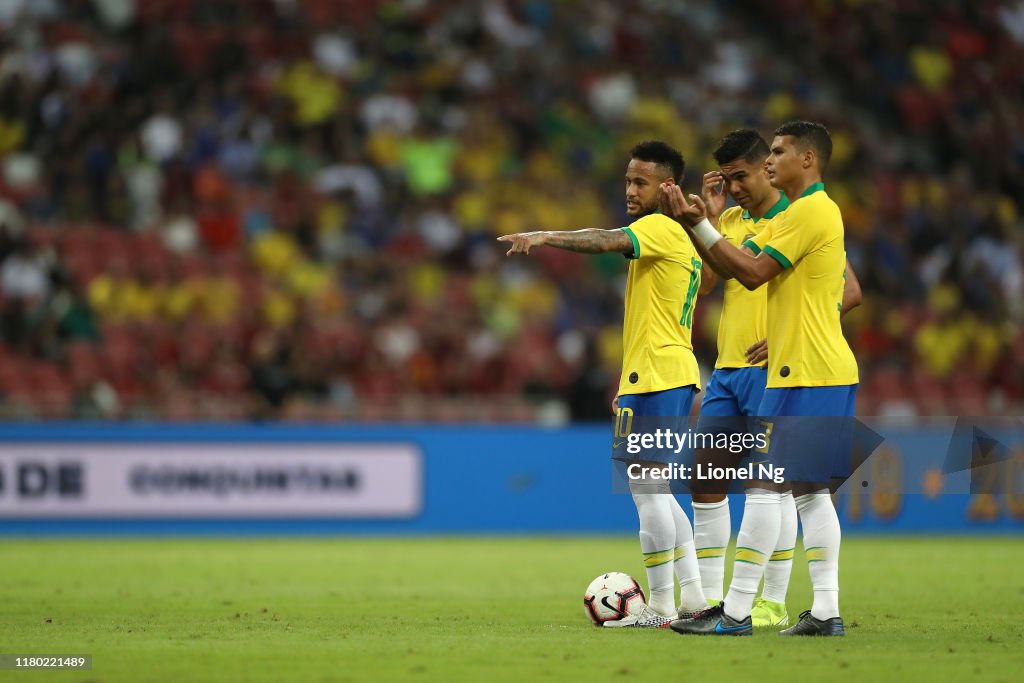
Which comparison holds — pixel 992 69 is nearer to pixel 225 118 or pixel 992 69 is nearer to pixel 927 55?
pixel 927 55

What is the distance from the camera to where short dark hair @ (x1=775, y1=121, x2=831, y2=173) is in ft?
25.3

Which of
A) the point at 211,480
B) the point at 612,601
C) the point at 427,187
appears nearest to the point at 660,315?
the point at 612,601

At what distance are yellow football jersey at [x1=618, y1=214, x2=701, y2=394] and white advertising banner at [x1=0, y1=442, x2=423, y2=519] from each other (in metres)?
9.03

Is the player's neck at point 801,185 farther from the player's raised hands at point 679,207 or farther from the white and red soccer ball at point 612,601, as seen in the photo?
the white and red soccer ball at point 612,601

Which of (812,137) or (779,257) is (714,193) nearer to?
(812,137)

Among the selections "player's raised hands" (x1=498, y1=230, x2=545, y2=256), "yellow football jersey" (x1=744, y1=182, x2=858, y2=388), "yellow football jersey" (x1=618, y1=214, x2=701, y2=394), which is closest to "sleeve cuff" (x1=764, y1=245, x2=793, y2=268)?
"yellow football jersey" (x1=744, y1=182, x2=858, y2=388)

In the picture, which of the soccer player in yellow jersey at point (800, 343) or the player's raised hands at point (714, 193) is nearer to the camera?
the soccer player in yellow jersey at point (800, 343)

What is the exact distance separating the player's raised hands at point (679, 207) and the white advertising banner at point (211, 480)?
391 inches

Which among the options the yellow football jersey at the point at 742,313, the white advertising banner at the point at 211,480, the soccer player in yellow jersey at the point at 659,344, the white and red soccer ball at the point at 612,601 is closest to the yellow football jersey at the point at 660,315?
the soccer player in yellow jersey at the point at 659,344

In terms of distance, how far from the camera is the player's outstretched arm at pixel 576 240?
7.33m

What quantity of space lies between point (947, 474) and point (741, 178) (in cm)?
1066

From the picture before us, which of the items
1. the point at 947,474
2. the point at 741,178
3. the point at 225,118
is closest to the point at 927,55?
the point at 947,474

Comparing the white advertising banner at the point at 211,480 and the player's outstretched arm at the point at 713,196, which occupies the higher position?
the player's outstretched arm at the point at 713,196

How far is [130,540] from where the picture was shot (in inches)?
629
